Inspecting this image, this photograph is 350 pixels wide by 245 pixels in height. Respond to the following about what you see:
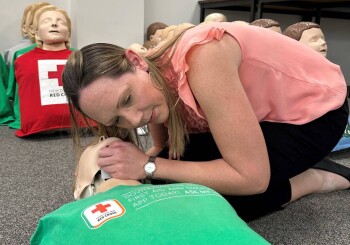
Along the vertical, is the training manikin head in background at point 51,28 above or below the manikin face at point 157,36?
above

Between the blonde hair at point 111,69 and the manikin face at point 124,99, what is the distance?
13mm

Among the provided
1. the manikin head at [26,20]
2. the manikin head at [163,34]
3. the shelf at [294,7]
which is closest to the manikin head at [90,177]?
the manikin head at [163,34]

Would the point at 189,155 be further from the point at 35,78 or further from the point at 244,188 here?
the point at 35,78

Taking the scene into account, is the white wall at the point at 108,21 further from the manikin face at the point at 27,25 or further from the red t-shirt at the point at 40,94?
the red t-shirt at the point at 40,94

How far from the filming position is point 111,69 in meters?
0.66

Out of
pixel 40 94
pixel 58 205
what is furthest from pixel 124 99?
→ pixel 40 94

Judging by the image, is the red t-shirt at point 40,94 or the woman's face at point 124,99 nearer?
the woman's face at point 124,99

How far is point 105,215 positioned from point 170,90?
303 mm

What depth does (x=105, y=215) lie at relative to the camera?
0.54 m

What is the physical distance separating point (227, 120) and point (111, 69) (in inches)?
9.2

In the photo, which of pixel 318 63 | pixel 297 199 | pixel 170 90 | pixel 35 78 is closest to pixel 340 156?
pixel 297 199

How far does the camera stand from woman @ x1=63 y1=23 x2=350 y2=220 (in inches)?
26.0

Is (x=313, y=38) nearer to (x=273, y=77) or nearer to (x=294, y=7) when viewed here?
(x=273, y=77)

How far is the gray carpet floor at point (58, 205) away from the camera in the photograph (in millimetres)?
838
